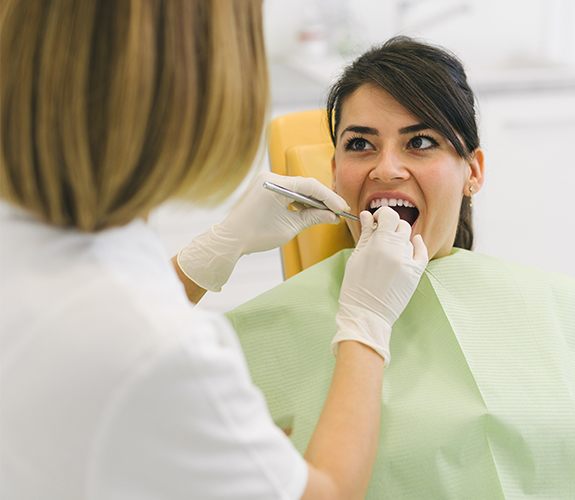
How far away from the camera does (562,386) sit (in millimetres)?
1456

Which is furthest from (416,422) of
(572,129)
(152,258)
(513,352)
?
(572,129)

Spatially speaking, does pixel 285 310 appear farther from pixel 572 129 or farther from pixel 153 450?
pixel 572 129

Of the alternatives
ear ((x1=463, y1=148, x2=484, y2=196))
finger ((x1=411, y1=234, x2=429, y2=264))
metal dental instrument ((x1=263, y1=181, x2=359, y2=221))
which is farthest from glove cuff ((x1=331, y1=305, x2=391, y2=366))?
ear ((x1=463, y1=148, x2=484, y2=196))

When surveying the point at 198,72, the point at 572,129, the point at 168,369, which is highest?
the point at 198,72

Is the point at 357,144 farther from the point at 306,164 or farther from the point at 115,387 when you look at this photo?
the point at 115,387

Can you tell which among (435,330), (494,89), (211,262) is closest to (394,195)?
(435,330)

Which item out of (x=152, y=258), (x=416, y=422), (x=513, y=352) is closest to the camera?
(x=152, y=258)

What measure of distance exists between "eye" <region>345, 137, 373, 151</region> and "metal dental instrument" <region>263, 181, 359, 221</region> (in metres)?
0.13

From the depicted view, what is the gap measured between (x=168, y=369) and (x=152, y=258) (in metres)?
0.15

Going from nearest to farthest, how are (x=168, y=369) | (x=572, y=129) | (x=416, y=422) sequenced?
1. (x=168, y=369)
2. (x=416, y=422)
3. (x=572, y=129)

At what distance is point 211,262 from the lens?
1588 millimetres

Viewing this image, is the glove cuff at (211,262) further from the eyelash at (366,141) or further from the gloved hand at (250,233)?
the eyelash at (366,141)

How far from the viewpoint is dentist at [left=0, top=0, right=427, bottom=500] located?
0.84m

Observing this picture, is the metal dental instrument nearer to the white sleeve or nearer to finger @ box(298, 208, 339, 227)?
finger @ box(298, 208, 339, 227)
